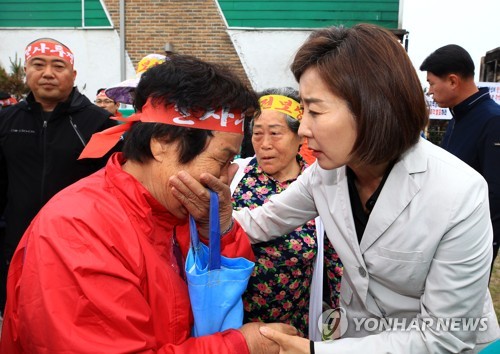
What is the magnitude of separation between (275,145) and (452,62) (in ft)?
6.94

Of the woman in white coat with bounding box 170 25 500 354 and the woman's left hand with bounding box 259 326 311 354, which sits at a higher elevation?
the woman in white coat with bounding box 170 25 500 354

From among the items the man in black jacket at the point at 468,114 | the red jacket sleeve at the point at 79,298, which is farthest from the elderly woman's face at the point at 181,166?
the man in black jacket at the point at 468,114

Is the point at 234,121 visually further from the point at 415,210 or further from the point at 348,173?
the point at 415,210

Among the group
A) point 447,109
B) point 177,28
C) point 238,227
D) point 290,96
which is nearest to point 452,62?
point 290,96

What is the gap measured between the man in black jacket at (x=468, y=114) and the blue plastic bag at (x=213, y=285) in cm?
264

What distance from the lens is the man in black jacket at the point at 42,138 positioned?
3.26 metres

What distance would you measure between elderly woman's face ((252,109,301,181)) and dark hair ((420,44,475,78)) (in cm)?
188

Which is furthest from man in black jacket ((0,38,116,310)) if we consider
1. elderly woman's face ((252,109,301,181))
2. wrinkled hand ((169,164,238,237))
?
wrinkled hand ((169,164,238,237))

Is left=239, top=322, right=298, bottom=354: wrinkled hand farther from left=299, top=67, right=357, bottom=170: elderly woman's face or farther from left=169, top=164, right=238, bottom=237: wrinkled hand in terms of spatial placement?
left=299, top=67, right=357, bottom=170: elderly woman's face

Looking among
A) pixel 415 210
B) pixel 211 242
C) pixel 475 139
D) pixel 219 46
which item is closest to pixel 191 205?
pixel 211 242

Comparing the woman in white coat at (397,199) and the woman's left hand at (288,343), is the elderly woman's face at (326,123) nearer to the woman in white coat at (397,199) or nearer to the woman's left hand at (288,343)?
the woman in white coat at (397,199)

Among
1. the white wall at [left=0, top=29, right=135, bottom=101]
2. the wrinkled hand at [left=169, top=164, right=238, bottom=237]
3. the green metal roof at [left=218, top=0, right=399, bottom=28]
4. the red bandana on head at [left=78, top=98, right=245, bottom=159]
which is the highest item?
the green metal roof at [left=218, top=0, right=399, bottom=28]

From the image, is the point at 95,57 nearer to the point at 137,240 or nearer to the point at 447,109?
the point at 447,109

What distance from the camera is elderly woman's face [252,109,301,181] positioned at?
2.87m
